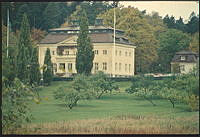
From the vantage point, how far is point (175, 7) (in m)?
19.2

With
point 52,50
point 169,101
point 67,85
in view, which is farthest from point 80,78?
point 169,101

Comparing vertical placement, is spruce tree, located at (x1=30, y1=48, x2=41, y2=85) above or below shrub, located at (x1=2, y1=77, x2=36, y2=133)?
above

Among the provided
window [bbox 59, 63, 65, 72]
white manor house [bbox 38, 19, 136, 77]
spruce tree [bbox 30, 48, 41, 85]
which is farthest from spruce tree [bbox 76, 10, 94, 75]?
spruce tree [bbox 30, 48, 41, 85]

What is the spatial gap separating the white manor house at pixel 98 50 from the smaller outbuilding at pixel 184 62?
1.73m

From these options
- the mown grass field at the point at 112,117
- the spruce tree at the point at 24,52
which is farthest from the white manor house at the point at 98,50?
the spruce tree at the point at 24,52

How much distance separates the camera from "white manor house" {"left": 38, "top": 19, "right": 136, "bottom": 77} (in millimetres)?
21094

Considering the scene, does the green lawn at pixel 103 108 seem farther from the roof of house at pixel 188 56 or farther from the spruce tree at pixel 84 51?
the roof of house at pixel 188 56

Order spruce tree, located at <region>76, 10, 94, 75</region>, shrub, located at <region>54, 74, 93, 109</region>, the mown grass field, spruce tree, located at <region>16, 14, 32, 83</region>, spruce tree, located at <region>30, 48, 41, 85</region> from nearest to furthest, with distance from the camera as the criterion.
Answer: the mown grass field, spruce tree, located at <region>16, 14, 32, 83</region>, spruce tree, located at <region>30, 48, 41, 85</region>, shrub, located at <region>54, 74, 93, 109</region>, spruce tree, located at <region>76, 10, 94, 75</region>

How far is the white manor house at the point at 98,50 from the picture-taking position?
21.1m

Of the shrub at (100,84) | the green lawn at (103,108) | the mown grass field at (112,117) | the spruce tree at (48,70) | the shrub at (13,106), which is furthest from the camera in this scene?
the shrub at (100,84)

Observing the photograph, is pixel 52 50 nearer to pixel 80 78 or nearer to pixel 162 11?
pixel 80 78

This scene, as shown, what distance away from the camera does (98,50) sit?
21047mm

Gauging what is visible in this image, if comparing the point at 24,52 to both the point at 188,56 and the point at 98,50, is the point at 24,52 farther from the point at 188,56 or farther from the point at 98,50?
the point at 188,56

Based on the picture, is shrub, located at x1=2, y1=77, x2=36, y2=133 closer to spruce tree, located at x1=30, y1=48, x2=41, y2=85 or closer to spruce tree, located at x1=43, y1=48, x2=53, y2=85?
spruce tree, located at x1=30, y1=48, x2=41, y2=85
